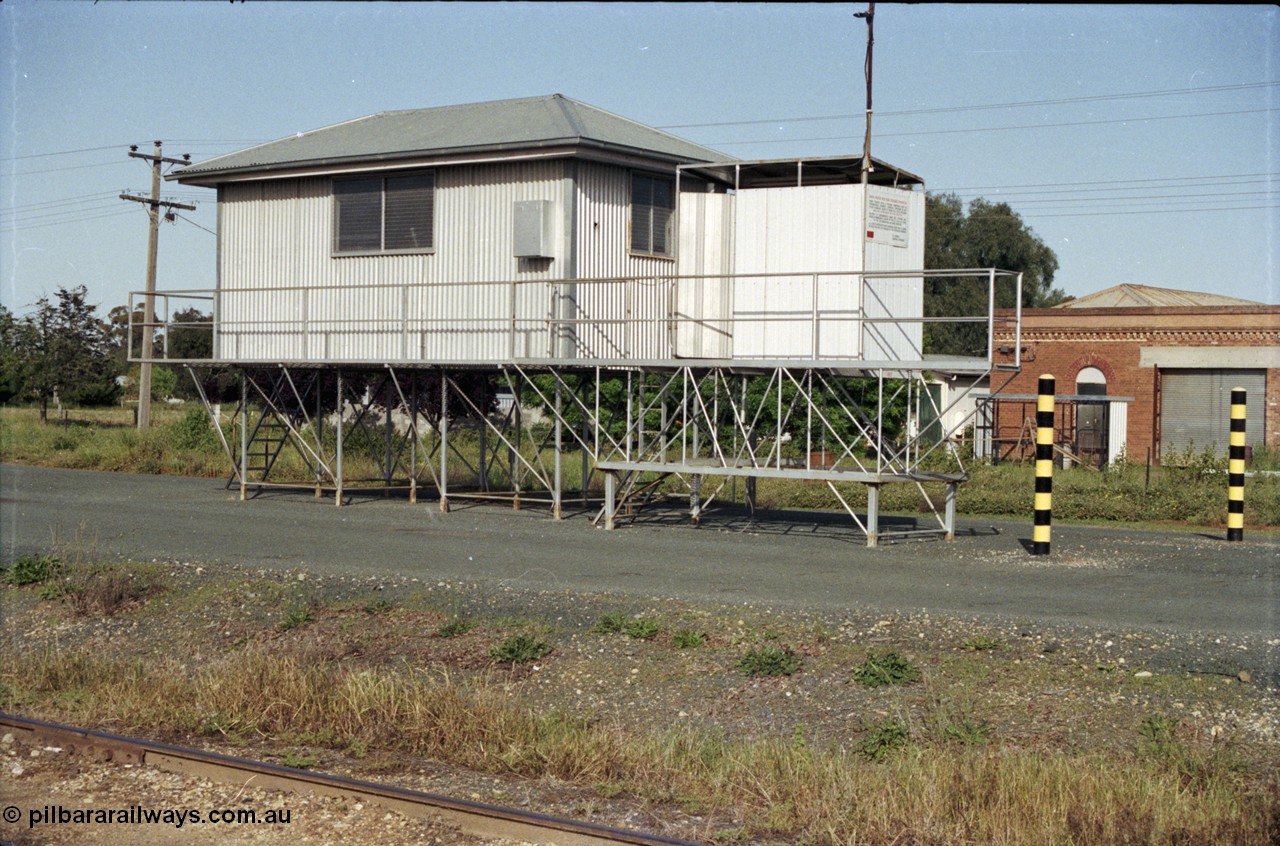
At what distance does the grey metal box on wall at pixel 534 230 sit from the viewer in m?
19.7

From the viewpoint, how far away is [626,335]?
20.3 m

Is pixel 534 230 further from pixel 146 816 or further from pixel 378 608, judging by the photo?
pixel 146 816

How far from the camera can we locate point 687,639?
1121 cm

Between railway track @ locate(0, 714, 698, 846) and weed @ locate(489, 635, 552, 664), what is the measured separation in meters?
3.02

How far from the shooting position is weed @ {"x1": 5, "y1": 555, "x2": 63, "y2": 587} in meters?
14.9

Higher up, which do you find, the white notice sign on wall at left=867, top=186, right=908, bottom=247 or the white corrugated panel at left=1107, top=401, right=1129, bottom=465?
the white notice sign on wall at left=867, top=186, right=908, bottom=247

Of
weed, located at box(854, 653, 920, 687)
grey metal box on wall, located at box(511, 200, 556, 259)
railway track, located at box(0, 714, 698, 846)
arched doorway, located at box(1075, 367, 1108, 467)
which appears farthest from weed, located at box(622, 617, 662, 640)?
arched doorway, located at box(1075, 367, 1108, 467)

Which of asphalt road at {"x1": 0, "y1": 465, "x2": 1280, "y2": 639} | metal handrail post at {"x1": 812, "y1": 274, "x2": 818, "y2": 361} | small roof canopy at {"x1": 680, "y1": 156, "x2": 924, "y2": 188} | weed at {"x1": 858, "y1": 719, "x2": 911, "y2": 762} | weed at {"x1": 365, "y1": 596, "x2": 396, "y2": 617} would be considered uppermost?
small roof canopy at {"x1": 680, "y1": 156, "x2": 924, "y2": 188}

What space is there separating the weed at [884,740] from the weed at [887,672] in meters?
1.00

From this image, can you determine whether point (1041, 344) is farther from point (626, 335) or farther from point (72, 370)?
point (72, 370)

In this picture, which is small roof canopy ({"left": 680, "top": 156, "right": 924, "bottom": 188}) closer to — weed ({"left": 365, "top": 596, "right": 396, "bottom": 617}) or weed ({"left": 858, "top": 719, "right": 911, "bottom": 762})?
weed ({"left": 365, "top": 596, "right": 396, "bottom": 617})

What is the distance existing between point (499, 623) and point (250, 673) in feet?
8.66

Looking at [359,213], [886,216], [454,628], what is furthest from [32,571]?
[886,216]

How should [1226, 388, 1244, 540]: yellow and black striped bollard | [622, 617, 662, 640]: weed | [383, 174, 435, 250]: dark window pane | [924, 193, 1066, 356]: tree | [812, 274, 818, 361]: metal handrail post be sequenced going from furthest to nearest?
[924, 193, 1066, 356]: tree
[383, 174, 435, 250]: dark window pane
[1226, 388, 1244, 540]: yellow and black striped bollard
[812, 274, 818, 361]: metal handrail post
[622, 617, 662, 640]: weed
